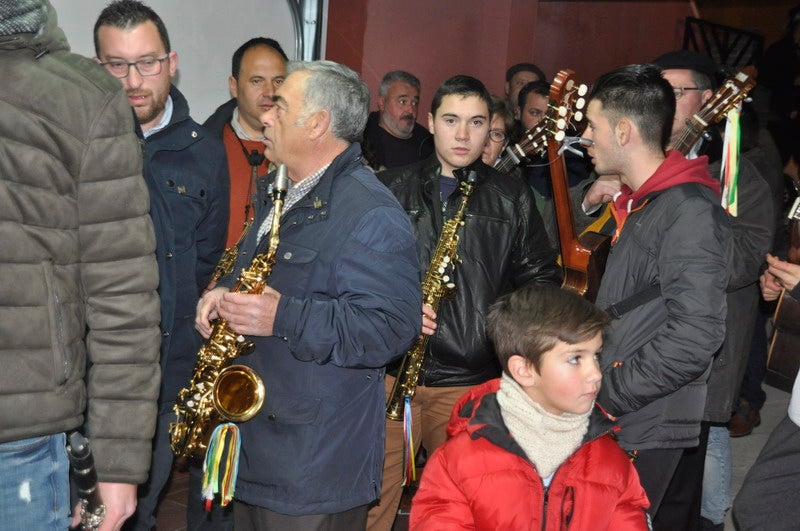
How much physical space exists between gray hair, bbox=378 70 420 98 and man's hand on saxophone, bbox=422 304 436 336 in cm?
424

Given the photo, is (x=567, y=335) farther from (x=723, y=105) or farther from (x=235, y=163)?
(x=235, y=163)

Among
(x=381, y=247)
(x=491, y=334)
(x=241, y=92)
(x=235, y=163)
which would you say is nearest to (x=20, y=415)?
(x=381, y=247)

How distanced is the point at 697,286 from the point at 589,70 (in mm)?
8351

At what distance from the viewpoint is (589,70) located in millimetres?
11023

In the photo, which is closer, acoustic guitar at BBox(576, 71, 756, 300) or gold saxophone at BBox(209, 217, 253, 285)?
gold saxophone at BBox(209, 217, 253, 285)

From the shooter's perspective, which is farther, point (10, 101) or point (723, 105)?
point (723, 105)

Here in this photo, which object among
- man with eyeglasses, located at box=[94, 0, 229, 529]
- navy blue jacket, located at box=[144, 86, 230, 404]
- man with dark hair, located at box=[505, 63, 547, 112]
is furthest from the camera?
man with dark hair, located at box=[505, 63, 547, 112]

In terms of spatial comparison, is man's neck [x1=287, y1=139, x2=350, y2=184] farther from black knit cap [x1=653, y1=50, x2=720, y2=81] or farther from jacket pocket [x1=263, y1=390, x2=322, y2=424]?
black knit cap [x1=653, y1=50, x2=720, y2=81]

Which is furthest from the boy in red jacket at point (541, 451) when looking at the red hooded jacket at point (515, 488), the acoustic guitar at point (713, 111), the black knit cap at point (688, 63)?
the black knit cap at point (688, 63)

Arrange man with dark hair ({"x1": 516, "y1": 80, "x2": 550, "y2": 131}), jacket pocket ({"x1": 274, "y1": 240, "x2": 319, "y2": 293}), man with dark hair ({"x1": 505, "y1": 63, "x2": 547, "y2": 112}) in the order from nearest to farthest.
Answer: jacket pocket ({"x1": 274, "y1": 240, "x2": 319, "y2": 293})
man with dark hair ({"x1": 516, "y1": 80, "x2": 550, "y2": 131})
man with dark hair ({"x1": 505, "y1": 63, "x2": 547, "y2": 112})

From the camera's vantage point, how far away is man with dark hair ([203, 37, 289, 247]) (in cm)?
480

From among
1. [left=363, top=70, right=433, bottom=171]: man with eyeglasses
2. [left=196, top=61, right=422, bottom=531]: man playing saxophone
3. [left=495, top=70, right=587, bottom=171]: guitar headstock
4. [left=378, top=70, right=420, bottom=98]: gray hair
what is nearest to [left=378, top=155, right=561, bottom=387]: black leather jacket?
[left=495, top=70, right=587, bottom=171]: guitar headstock

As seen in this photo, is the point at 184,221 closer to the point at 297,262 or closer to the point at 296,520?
the point at 297,262

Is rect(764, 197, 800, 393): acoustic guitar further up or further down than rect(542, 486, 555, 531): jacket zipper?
further up
